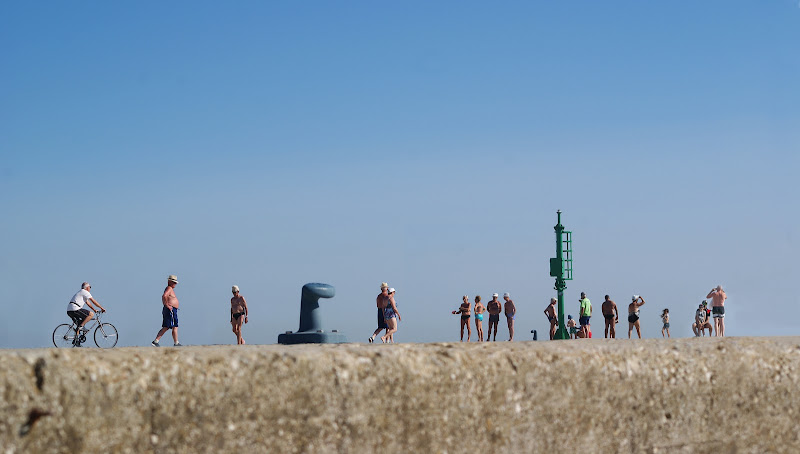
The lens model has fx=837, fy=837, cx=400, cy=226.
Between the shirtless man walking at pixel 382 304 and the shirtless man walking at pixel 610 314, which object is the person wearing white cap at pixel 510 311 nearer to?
the shirtless man walking at pixel 610 314

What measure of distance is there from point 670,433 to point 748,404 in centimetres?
34

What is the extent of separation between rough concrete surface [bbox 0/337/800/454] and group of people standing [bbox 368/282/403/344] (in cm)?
1484

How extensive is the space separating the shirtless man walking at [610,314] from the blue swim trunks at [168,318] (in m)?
13.0

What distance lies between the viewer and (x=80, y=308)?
752 inches

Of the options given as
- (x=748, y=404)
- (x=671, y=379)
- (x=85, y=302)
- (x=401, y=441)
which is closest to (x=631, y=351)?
(x=671, y=379)

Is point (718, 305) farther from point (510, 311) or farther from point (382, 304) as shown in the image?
point (382, 304)

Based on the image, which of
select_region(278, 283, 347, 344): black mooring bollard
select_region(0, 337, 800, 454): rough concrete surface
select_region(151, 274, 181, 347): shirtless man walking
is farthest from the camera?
select_region(151, 274, 181, 347): shirtless man walking

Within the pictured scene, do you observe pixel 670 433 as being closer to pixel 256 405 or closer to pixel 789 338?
pixel 789 338

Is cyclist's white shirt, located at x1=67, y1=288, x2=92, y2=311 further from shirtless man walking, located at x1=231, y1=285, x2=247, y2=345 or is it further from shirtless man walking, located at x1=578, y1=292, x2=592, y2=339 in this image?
shirtless man walking, located at x1=578, y1=292, x2=592, y2=339

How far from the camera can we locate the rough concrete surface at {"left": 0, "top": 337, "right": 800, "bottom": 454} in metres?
2.08

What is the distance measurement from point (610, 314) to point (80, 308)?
1438cm

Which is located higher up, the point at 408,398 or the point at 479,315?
the point at 479,315

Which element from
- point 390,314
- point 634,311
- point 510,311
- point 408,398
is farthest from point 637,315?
point 408,398

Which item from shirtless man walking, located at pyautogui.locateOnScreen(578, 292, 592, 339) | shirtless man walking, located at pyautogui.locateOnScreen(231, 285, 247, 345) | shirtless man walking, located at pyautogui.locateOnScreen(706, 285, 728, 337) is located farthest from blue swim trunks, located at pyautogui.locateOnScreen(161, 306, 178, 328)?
shirtless man walking, located at pyautogui.locateOnScreen(706, 285, 728, 337)
